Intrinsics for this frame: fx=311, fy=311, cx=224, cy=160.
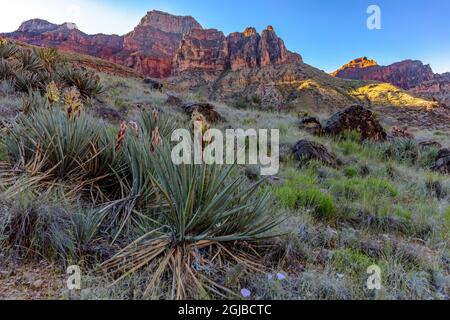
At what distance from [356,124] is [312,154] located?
3612 mm

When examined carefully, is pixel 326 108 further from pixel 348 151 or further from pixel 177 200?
pixel 177 200

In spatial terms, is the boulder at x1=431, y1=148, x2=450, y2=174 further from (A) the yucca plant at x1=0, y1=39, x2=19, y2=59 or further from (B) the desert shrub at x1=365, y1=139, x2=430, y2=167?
(A) the yucca plant at x1=0, y1=39, x2=19, y2=59

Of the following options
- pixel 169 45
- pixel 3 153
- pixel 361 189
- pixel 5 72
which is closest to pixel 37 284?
pixel 3 153

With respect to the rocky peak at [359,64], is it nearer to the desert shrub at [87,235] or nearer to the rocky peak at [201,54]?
the rocky peak at [201,54]

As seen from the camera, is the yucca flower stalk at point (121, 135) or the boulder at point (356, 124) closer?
the yucca flower stalk at point (121, 135)

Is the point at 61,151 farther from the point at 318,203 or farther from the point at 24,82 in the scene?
the point at 24,82

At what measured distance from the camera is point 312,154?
5.62 meters

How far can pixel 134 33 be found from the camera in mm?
118000

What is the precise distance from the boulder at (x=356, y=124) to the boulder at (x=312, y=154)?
2707 millimetres

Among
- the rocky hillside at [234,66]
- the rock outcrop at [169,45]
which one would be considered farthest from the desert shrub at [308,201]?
the rock outcrop at [169,45]

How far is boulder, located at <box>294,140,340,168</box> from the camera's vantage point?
18.2 ft

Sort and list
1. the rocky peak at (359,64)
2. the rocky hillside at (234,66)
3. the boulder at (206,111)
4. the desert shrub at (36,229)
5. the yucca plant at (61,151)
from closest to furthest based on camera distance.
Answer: the desert shrub at (36,229)
the yucca plant at (61,151)
the boulder at (206,111)
the rocky hillside at (234,66)
the rocky peak at (359,64)

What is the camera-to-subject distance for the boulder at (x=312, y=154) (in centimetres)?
556
